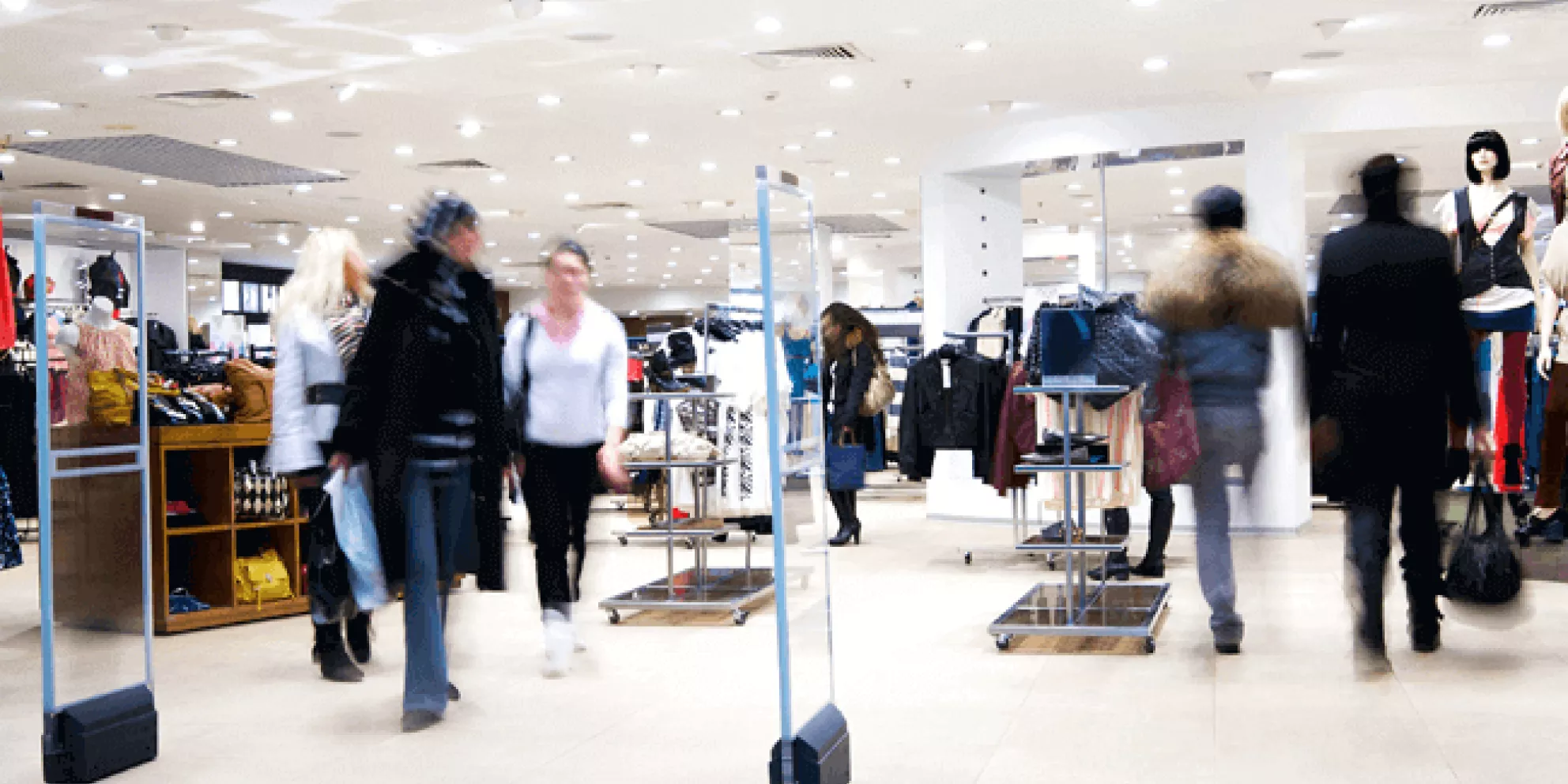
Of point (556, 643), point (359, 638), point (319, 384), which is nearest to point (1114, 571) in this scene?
point (556, 643)

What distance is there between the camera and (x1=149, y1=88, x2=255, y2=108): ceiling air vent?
31.9ft

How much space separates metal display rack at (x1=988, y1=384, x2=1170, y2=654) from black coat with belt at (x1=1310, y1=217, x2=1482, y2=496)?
Answer: 119 centimetres

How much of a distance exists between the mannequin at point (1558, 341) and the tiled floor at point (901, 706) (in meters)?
0.58

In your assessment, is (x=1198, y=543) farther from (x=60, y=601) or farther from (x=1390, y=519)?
(x=60, y=601)

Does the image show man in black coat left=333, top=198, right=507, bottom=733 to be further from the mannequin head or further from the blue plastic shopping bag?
the mannequin head

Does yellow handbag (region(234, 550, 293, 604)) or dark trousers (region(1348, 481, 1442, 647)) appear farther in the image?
yellow handbag (region(234, 550, 293, 604))

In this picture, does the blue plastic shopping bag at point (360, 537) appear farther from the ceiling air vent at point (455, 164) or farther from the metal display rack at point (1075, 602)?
the ceiling air vent at point (455, 164)

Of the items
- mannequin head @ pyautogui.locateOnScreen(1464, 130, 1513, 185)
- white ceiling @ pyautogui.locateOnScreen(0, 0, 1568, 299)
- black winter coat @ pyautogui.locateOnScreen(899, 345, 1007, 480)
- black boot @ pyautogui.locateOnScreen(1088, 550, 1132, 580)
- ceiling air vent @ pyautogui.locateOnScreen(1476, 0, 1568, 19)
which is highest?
white ceiling @ pyautogui.locateOnScreen(0, 0, 1568, 299)

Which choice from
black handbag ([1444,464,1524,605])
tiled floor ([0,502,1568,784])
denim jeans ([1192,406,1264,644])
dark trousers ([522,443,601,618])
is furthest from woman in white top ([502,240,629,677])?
black handbag ([1444,464,1524,605])

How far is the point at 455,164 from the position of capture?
1338 cm

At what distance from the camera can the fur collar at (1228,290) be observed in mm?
4668

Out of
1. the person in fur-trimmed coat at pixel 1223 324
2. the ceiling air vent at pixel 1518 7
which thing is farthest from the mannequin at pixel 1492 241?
the ceiling air vent at pixel 1518 7

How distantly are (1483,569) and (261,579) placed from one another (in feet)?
15.7

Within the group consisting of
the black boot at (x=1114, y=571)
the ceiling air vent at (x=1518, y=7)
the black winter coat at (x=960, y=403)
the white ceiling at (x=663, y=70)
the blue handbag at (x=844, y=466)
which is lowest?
the black boot at (x=1114, y=571)
